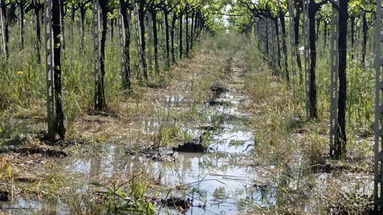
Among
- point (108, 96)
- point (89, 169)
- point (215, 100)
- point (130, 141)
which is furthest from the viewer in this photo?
point (215, 100)

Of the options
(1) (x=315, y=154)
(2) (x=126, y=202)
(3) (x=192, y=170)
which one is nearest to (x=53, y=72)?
(3) (x=192, y=170)

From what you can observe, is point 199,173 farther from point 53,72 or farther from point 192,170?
point 53,72

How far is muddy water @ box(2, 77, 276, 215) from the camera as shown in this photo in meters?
4.99

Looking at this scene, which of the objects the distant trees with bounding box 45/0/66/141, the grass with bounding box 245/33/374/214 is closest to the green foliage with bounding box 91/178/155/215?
the grass with bounding box 245/33/374/214

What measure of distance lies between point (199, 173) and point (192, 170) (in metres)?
0.15

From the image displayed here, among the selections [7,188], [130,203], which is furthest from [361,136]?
[7,188]

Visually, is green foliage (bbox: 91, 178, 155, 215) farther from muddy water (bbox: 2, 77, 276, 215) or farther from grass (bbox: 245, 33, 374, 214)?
grass (bbox: 245, 33, 374, 214)

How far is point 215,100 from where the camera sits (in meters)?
12.9

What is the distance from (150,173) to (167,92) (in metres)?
8.43

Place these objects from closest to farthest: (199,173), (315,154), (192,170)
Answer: (199,173) < (192,170) < (315,154)

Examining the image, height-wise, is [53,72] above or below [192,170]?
above

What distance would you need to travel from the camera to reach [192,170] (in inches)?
260

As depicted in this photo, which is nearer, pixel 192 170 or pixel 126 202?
pixel 126 202

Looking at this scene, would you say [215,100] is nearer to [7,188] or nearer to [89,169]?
[89,169]
